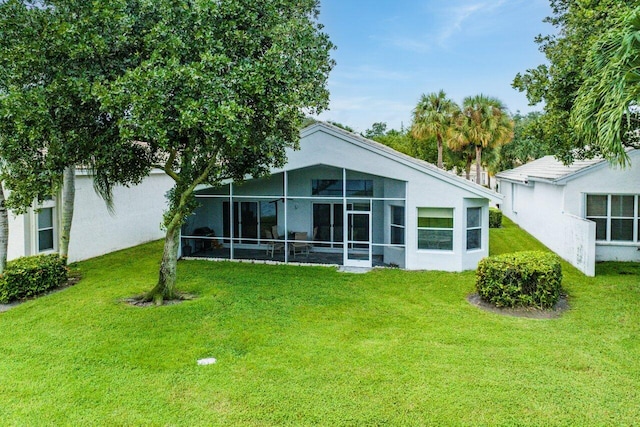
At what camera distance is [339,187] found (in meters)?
17.6

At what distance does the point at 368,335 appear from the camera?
29.4 feet

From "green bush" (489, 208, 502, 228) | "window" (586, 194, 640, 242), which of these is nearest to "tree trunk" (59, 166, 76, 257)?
"window" (586, 194, 640, 242)

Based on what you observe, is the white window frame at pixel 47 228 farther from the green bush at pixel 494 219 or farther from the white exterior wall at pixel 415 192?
the green bush at pixel 494 219

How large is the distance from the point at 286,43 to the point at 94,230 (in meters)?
13.1

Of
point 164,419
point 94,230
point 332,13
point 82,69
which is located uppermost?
point 332,13

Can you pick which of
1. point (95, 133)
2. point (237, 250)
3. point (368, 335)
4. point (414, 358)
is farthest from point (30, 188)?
point (237, 250)

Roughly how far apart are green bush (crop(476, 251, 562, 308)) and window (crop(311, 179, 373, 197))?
271 inches

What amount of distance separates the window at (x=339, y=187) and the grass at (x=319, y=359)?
17.2ft

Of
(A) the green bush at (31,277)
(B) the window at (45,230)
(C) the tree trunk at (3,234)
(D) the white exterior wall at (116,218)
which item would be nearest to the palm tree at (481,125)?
(D) the white exterior wall at (116,218)

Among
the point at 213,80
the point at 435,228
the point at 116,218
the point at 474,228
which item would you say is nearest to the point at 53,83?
the point at 213,80

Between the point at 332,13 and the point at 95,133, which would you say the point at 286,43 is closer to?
the point at 95,133

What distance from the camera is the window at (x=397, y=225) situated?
611 inches

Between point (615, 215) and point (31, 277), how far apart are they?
64.3 ft

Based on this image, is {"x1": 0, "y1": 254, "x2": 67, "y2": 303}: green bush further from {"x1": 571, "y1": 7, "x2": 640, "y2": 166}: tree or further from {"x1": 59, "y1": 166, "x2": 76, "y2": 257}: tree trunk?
{"x1": 571, "y1": 7, "x2": 640, "y2": 166}: tree
